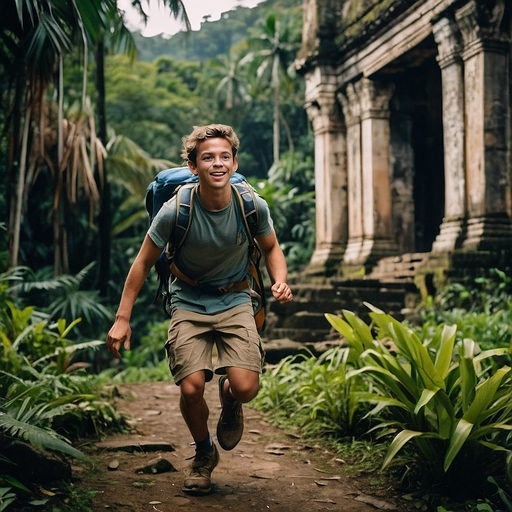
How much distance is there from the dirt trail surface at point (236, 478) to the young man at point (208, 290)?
0.62 feet

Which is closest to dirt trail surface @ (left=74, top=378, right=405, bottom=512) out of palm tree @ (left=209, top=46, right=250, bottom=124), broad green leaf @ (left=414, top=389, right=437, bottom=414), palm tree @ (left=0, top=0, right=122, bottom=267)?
broad green leaf @ (left=414, top=389, right=437, bottom=414)

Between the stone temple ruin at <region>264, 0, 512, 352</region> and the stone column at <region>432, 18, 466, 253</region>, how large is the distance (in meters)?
0.02

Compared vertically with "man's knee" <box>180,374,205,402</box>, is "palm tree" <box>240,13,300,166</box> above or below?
above

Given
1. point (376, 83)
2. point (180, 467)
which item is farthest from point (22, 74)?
point (376, 83)

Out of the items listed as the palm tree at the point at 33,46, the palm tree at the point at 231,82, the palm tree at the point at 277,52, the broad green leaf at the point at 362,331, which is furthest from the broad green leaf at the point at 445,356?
the palm tree at the point at 231,82

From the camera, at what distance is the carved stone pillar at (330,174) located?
13.6 meters

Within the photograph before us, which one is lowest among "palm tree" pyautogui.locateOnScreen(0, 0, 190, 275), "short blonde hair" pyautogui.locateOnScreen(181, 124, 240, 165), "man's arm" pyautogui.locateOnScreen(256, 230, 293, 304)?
"man's arm" pyautogui.locateOnScreen(256, 230, 293, 304)

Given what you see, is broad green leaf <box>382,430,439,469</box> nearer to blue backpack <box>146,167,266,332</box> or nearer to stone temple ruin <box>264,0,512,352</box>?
blue backpack <box>146,167,266,332</box>

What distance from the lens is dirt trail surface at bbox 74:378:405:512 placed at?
10.7 feet

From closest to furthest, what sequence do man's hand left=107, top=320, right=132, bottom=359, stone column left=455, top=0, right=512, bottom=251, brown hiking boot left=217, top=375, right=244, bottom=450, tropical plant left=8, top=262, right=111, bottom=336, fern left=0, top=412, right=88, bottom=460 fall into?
fern left=0, top=412, right=88, bottom=460 → man's hand left=107, top=320, right=132, bottom=359 → brown hiking boot left=217, top=375, right=244, bottom=450 → stone column left=455, top=0, right=512, bottom=251 → tropical plant left=8, top=262, right=111, bottom=336

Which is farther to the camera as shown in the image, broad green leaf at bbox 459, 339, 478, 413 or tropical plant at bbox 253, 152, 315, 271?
tropical plant at bbox 253, 152, 315, 271

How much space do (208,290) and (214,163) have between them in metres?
0.65

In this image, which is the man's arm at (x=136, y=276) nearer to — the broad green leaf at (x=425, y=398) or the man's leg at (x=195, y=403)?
the man's leg at (x=195, y=403)

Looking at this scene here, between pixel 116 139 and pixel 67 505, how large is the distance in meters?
13.5
